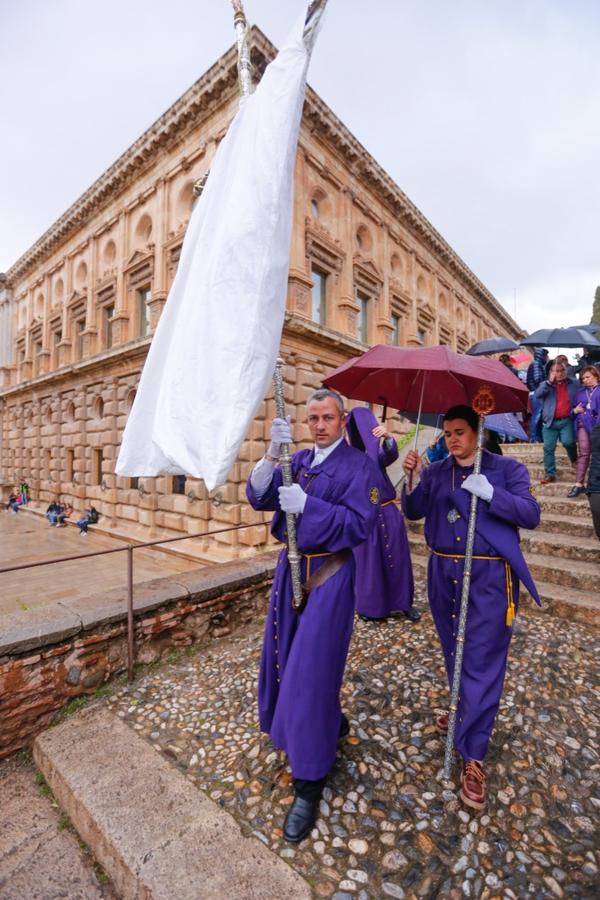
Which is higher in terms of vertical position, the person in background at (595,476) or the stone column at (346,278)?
the stone column at (346,278)

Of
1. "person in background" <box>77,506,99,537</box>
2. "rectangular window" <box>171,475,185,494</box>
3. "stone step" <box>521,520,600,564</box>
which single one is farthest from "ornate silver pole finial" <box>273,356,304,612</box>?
"person in background" <box>77,506,99,537</box>

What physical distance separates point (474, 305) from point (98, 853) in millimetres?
26063

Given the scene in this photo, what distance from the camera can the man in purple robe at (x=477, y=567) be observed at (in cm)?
227

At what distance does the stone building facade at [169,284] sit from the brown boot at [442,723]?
7.18 m

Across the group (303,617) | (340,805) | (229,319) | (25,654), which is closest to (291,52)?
(229,319)

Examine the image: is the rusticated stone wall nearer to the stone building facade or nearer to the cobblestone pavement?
the cobblestone pavement

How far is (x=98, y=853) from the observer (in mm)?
2186

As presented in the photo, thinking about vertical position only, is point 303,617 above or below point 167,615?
above

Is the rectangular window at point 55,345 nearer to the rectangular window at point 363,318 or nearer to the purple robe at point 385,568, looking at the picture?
the rectangular window at point 363,318

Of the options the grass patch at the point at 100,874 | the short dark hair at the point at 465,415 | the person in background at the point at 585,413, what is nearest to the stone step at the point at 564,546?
the person in background at the point at 585,413

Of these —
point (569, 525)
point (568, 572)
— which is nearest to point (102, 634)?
point (568, 572)

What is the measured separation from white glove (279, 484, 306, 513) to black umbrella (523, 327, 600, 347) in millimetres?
7221

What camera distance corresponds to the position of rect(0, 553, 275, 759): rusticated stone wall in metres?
3.01

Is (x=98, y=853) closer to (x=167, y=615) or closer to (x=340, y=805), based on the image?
(x=340, y=805)
